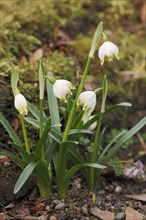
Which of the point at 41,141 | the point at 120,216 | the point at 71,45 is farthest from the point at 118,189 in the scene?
the point at 71,45

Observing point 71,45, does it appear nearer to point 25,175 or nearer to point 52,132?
point 52,132

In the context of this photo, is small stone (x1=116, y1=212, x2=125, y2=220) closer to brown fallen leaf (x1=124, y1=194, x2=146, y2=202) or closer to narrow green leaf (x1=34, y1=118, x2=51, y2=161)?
brown fallen leaf (x1=124, y1=194, x2=146, y2=202)

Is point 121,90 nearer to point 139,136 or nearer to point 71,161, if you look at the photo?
point 139,136

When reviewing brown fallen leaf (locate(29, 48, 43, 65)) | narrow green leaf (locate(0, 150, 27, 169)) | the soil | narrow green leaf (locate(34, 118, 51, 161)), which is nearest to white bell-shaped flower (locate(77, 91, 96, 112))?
narrow green leaf (locate(34, 118, 51, 161))

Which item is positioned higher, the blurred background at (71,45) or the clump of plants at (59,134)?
the blurred background at (71,45)

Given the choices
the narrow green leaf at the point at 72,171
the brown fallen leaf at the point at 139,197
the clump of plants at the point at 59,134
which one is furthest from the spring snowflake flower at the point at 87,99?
the brown fallen leaf at the point at 139,197

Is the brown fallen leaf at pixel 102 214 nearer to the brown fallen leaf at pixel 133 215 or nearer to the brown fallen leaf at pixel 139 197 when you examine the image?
the brown fallen leaf at pixel 133 215

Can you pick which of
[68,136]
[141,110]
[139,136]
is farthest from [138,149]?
[68,136]
